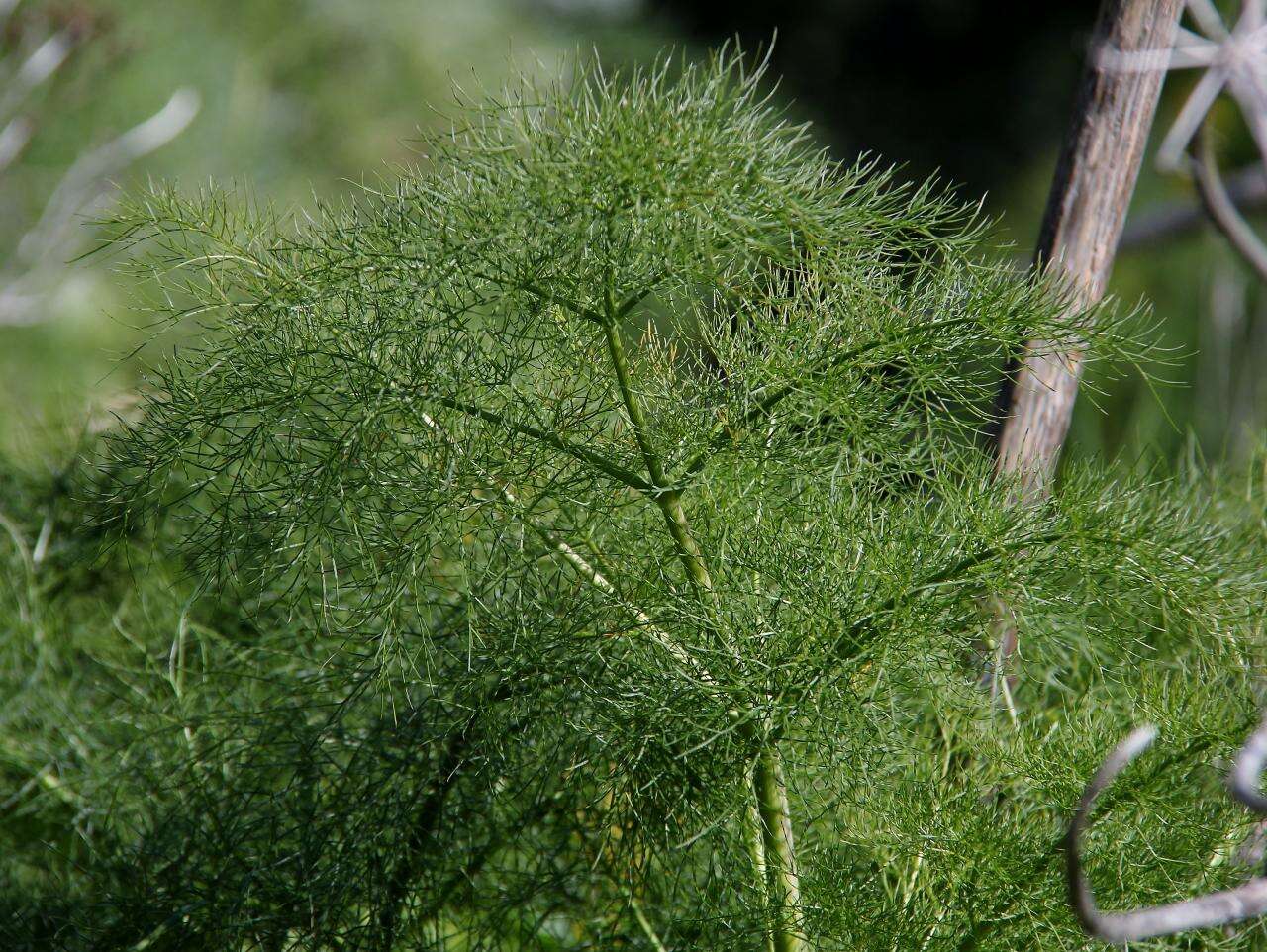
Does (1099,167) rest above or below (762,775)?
above

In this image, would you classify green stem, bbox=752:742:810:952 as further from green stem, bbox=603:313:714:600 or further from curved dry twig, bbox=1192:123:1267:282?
curved dry twig, bbox=1192:123:1267:282

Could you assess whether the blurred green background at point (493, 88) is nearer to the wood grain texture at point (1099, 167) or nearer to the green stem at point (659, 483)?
the wood grain texture at point (1099, 167)

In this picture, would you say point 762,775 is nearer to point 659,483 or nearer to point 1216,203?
point 659,483

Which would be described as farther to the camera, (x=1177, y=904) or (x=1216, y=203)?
(x=1216, y=203)

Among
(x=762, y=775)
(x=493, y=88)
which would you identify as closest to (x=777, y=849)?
(x=762, y=775)

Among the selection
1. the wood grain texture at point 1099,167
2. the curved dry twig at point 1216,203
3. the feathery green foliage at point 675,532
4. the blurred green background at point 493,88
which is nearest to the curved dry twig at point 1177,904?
the feathery green foliage at point 675,532

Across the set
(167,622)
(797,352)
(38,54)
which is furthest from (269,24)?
(797,352)

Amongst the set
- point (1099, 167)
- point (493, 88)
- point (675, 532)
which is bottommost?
point (675, 532)
